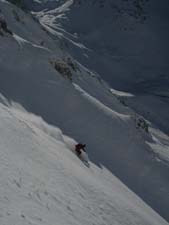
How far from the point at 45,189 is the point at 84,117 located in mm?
8988

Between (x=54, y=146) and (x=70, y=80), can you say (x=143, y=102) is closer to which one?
(x=70, y=80)

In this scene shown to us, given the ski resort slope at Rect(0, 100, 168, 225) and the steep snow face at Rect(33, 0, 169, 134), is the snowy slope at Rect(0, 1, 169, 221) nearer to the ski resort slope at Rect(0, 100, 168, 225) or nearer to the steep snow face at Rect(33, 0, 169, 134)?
the ski resort slope at Rect(0, 100, 168, 225)

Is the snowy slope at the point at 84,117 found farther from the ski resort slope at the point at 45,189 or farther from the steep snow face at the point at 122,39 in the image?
the steep snow face at the point at 122,39

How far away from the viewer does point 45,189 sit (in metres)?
8.27

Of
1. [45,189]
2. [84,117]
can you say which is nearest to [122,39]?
[84,117]

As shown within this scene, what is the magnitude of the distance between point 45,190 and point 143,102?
28726mm

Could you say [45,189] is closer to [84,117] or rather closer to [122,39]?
[84,117]

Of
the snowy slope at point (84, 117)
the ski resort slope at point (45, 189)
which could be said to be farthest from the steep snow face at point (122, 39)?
the ski resort slope at point (45, 189)

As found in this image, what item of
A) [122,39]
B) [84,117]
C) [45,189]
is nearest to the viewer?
[45,189]

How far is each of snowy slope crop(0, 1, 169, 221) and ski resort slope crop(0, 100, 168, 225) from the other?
10.5 ft

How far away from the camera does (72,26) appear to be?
1850 inches

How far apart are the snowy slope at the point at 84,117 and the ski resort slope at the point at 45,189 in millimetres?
3215

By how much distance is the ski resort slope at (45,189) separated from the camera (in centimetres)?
718

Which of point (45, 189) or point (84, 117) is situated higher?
point (84, 117)
